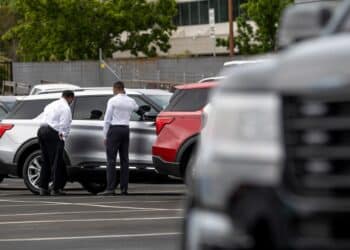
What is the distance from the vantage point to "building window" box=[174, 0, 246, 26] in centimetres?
7800

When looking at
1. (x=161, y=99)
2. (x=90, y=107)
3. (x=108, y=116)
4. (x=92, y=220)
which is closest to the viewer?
(x=92, y=220)

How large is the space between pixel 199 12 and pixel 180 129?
6220 centimetres

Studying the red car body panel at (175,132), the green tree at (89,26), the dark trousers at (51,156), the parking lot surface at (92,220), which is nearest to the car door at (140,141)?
the parking lot surface at (92,220)

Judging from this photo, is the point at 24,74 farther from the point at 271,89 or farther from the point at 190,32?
the point at 271,89

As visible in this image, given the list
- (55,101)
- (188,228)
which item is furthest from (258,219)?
(55,101)

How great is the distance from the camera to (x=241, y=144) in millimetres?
4527

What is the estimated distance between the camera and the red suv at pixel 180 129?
1906 cm

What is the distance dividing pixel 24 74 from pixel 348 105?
54050 mm

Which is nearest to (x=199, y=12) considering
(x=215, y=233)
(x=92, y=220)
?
(x=92, y=220)

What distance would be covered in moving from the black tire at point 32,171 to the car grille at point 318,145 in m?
17.1

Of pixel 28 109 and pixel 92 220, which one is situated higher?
pixel 28 109

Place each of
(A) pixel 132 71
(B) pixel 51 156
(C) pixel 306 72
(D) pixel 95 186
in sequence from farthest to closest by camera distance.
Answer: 1. (A) pixel 132 71
2. (D) pixel 95 186
3. (B) pixel 51 156
4. (C) pixel 306 72

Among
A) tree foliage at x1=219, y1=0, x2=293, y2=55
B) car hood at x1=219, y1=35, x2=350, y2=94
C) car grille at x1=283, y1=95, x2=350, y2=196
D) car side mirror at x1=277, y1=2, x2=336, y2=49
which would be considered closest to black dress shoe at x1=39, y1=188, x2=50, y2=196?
car side mirror at x1=277, y1=2, x2=336, y2=49

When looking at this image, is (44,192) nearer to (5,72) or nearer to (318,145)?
(318,145)
